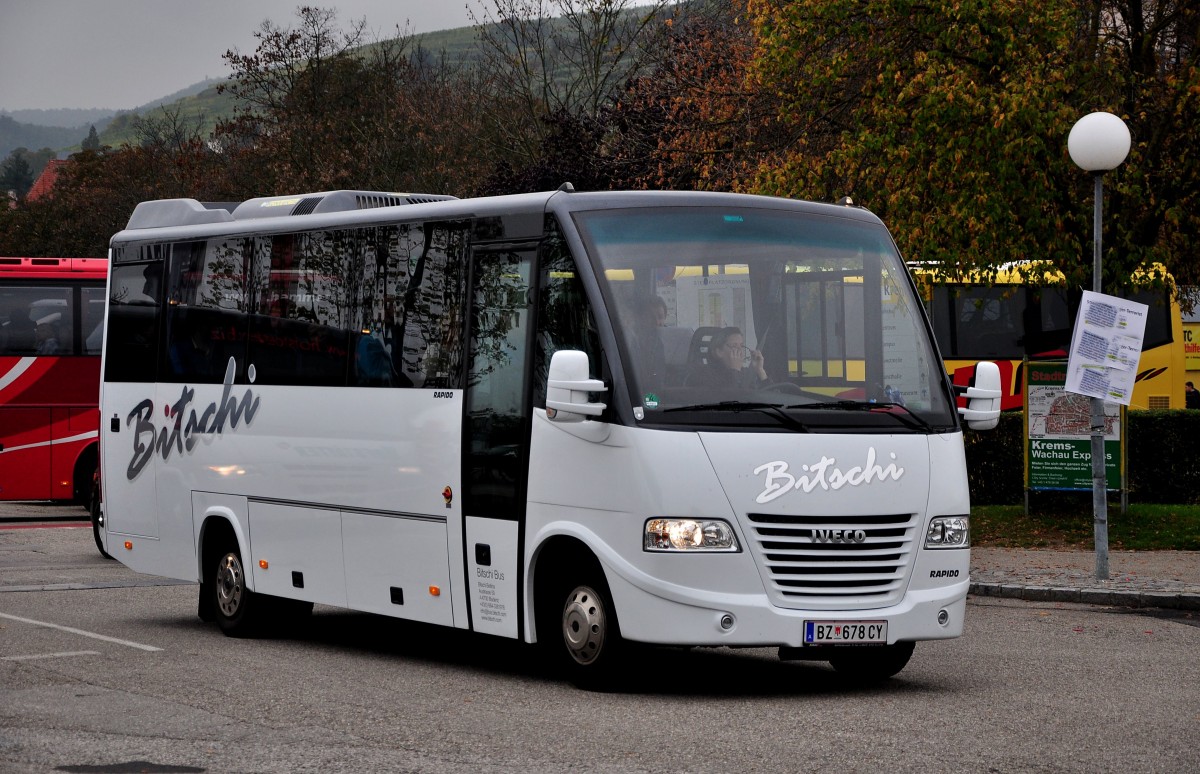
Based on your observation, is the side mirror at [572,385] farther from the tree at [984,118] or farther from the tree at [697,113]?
the tree at [697,113]

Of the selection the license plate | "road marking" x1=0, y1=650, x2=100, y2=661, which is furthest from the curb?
"road marking" x1=0, y1=650, x2=100, y2=661

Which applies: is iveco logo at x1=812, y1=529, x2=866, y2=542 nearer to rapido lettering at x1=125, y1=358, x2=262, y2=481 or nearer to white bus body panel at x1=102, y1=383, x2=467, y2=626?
white bus body panel at x1=102, y1=383, x2=467, y2=626

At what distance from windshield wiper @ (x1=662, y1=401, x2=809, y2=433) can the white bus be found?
14 millimetres

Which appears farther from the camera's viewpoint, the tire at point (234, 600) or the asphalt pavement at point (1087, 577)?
the asphalt pavement at point (1087, 577)

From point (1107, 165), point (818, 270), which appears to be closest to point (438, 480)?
point (818, 270)

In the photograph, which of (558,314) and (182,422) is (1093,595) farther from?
(182,422)

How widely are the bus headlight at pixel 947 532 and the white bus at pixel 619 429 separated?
0.02 m

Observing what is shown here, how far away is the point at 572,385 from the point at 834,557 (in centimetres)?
172

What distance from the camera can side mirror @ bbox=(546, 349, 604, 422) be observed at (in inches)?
373

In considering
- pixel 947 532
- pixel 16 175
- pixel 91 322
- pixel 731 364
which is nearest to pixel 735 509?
pixel 731 364

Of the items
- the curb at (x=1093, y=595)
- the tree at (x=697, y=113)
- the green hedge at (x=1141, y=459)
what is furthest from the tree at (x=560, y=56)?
the curb at (x=1093, y=595)

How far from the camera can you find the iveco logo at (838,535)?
965cm

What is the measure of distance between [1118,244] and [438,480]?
13580 millimetres

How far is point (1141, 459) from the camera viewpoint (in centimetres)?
2553
